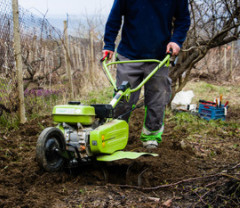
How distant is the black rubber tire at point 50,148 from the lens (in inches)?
74.9

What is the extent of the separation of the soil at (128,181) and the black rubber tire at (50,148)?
76 mm

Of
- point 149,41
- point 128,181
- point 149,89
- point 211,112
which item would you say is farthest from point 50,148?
point 211,112

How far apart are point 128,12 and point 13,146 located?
6.07ft

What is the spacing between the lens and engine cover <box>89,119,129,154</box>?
198cm

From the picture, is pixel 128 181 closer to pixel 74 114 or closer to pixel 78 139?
pixel 78 139

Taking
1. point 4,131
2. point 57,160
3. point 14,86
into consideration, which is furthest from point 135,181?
point 14,86

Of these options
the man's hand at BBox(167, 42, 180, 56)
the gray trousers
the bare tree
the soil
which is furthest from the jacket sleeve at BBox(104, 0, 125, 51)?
the bare tree

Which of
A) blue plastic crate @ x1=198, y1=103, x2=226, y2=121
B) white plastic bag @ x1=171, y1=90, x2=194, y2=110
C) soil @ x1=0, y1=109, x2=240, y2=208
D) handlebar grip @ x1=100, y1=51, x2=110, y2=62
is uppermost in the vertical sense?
handlebar grip @ x1=100, y1=51, x2=110, y2=62

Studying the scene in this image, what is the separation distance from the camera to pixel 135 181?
211 cm

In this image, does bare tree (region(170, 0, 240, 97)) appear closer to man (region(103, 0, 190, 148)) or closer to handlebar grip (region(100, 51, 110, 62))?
man (region(103, 0, 190, 148))

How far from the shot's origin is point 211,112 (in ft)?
16.0

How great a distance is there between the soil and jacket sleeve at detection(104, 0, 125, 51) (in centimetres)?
113

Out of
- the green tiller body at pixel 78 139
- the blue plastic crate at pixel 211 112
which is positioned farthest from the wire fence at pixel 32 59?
the blue plastic crate at pixel 211 112

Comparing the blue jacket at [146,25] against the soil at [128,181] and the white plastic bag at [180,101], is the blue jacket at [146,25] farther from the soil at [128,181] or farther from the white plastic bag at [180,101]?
the white plastic bag at [180,101]
